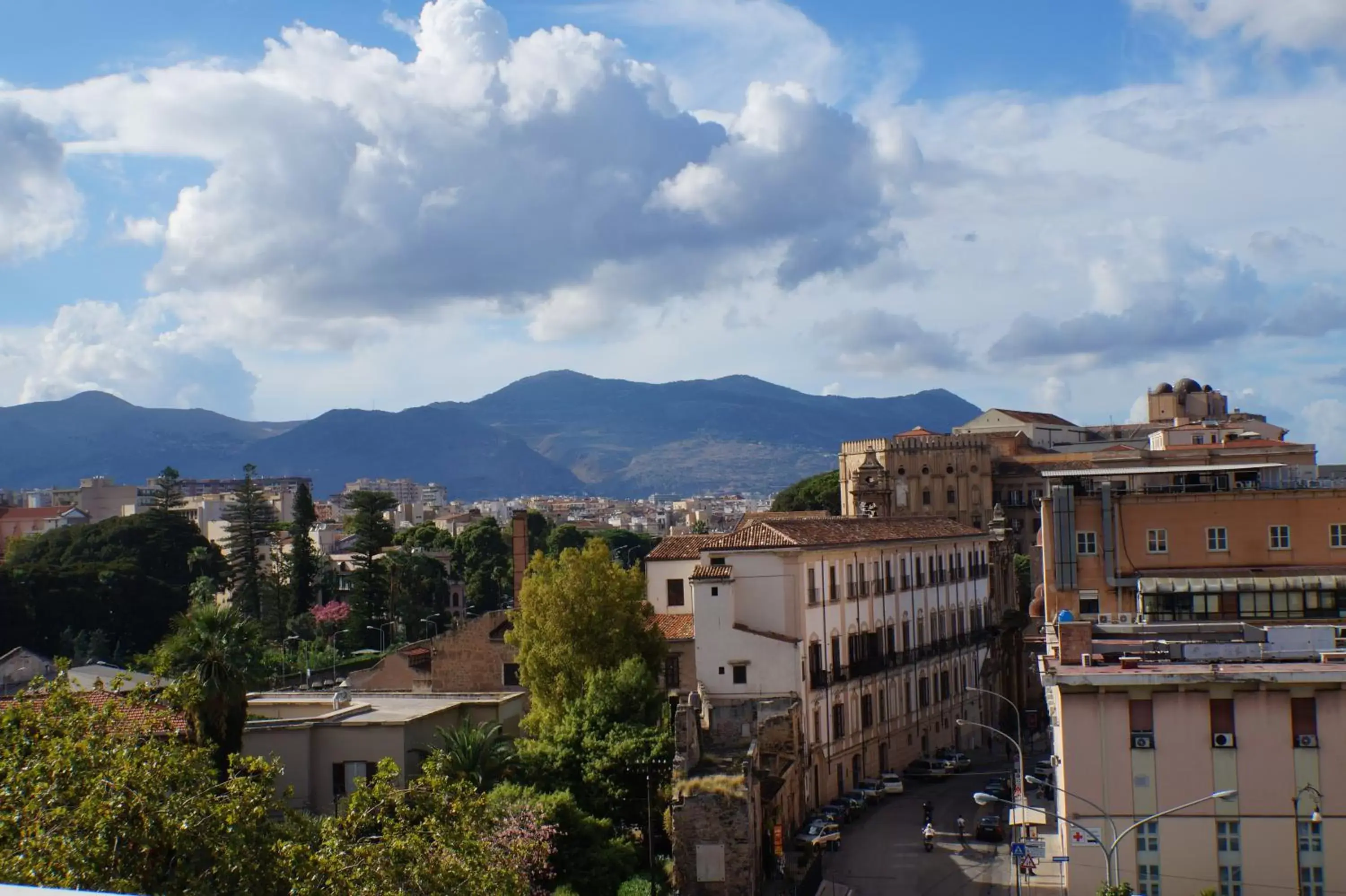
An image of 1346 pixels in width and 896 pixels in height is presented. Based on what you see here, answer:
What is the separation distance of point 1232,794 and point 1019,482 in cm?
10889

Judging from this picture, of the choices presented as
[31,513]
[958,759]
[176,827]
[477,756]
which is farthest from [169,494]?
[176,827]

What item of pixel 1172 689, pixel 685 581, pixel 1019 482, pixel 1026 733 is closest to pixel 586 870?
pixel 1172 689

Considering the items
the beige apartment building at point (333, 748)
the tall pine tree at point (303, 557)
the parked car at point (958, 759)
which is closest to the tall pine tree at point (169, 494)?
the tall pine tree at point (303, 557)

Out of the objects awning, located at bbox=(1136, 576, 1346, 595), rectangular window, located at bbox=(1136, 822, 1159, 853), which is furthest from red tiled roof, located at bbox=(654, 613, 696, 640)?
rectangular window, located at bbox=(1136, 822, 1159, 853)

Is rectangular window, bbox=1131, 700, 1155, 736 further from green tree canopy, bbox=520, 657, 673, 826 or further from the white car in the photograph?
the white car

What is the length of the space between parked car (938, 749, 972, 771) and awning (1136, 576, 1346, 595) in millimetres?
17678

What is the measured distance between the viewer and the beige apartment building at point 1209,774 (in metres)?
30.7

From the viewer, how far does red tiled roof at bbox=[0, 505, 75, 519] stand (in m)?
181

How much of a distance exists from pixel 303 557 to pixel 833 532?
6497 cm

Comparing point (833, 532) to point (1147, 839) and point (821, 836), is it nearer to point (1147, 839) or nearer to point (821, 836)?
point (821, 836)

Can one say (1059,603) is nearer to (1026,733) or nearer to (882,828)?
(882,828)

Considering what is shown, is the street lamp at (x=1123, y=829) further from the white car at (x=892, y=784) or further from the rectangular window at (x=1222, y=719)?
the white car at (x=892, y=784)

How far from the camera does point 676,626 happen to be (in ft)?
188

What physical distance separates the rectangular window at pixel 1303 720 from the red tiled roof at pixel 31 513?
17275 centimetres
